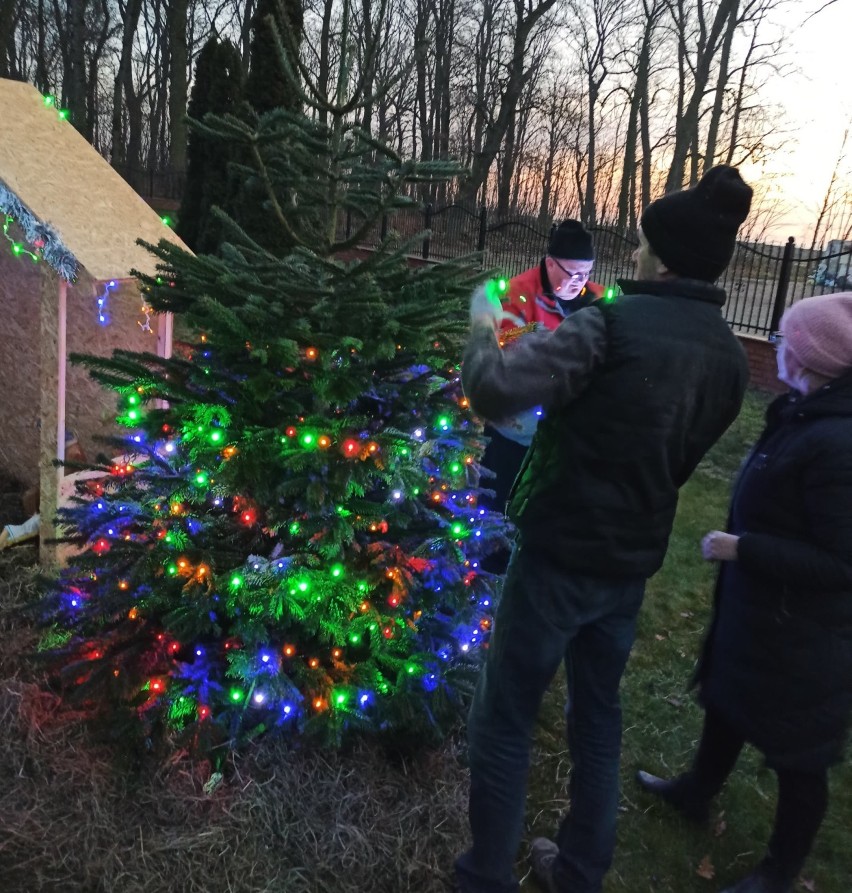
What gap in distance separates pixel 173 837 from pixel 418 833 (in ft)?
2.72

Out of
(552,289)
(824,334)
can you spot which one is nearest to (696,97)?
(552,289)

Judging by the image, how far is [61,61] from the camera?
29.8 m

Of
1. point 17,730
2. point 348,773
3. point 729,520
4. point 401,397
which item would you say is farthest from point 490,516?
point 17,730

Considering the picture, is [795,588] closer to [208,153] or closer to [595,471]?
[595,471]

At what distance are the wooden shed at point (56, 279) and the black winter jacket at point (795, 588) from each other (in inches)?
87.6

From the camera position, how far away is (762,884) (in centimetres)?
247

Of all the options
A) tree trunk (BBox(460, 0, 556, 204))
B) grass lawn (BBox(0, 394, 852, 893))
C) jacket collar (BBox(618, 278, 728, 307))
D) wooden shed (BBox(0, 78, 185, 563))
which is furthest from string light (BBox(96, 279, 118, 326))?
tree trunk (BBox(460, 0, 556, 204))

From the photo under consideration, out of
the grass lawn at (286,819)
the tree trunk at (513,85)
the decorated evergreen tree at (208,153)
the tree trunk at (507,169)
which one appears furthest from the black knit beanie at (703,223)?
the tree trunk at (507,169)

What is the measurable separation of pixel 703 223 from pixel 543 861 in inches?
83.0

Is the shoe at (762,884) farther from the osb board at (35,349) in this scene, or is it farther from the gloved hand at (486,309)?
the osb board at (35,349)

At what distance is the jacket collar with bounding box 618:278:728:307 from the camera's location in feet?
6.23

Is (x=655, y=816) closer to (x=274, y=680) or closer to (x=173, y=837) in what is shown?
(x=274, y=680)

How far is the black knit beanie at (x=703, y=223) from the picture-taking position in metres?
1.87

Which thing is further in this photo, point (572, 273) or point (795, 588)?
point (572, 273)
